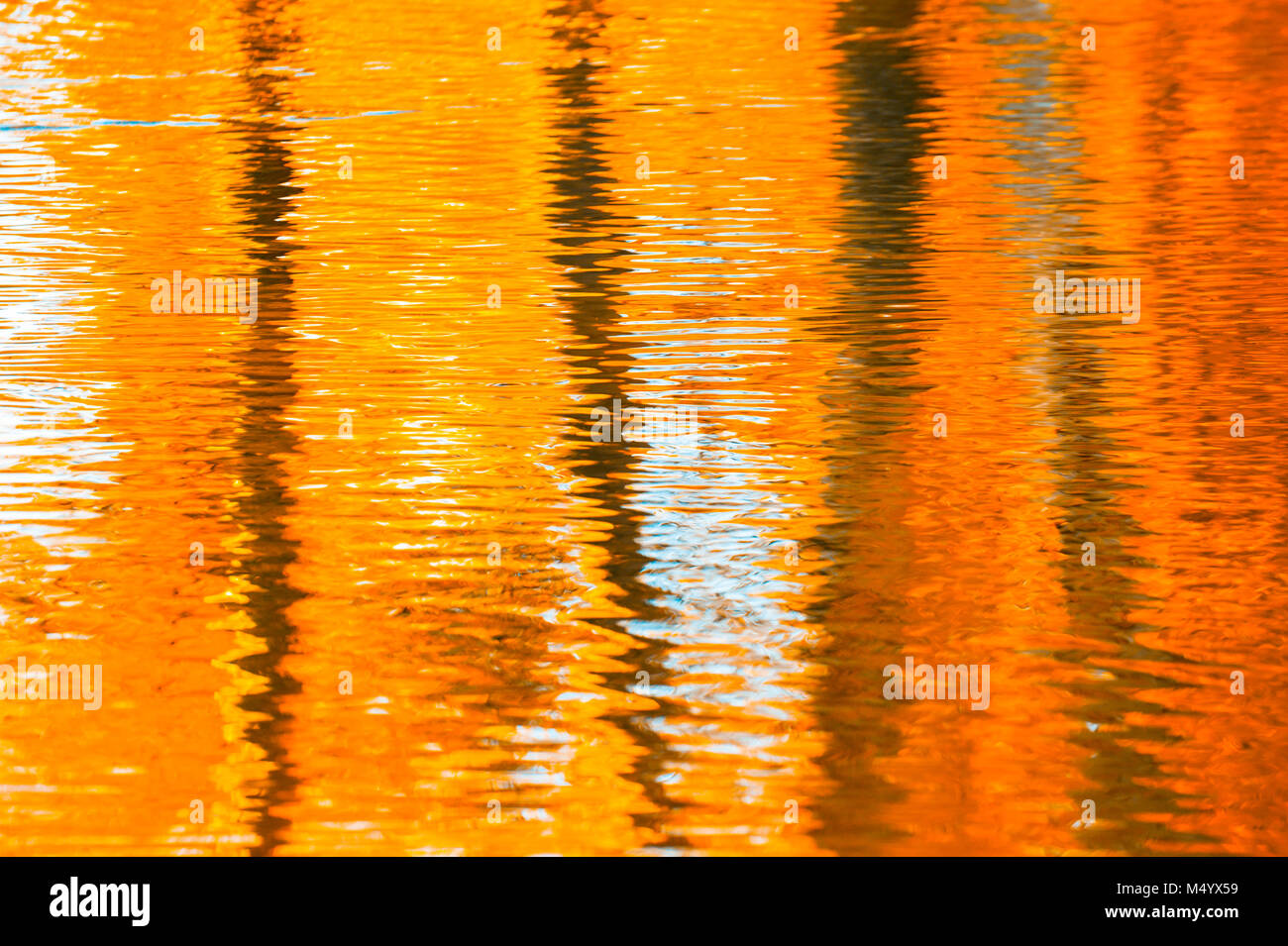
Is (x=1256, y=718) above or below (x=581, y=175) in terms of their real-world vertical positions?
below

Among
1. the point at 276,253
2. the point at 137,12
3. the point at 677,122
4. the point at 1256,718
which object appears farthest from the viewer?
the point at 137,12

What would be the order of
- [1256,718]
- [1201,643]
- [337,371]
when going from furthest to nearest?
[337,371] < [1201,643] < [1256,718]

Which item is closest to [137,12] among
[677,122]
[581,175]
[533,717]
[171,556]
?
[677,122]


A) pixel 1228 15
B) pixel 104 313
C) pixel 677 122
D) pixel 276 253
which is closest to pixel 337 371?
pixel 104 313

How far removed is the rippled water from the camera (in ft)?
9.80

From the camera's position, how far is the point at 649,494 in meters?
4.27

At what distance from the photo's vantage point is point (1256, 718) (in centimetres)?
313

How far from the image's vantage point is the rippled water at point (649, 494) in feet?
9.80

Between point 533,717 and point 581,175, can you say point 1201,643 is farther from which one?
point 581,175

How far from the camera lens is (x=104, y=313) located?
237 inches
